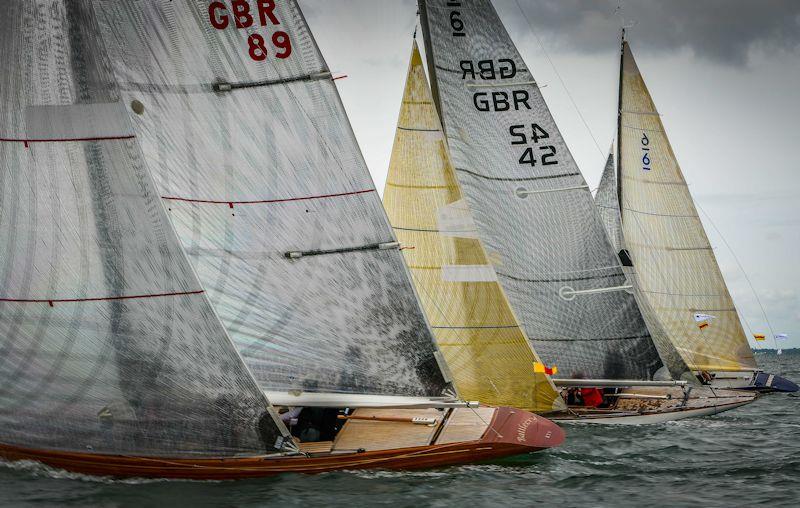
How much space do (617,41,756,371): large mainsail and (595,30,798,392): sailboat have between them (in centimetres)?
2

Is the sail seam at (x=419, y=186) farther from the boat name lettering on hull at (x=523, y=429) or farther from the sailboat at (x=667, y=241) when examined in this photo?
the sailboat at (x=667, y=241)

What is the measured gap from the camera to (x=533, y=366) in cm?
1812

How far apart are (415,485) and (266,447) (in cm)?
170

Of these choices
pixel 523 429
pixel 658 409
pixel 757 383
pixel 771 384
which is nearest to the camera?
pixel 523 429

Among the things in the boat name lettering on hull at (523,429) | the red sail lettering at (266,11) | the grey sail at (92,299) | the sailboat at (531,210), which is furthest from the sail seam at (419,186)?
the grey sail at (92,299)

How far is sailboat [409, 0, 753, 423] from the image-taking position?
20.3 m

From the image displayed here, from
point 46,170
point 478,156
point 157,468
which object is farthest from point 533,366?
point 46,170

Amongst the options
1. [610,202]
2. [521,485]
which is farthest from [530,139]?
[521,485]

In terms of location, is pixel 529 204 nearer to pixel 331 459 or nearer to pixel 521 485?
pixel 521 485

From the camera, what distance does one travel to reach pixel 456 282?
60.2 ft

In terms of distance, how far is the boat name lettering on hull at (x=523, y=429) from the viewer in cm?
1348

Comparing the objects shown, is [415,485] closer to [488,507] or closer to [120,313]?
[488,507]

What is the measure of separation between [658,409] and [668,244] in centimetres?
822

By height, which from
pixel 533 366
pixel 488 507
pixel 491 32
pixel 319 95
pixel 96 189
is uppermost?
pixel 491 32
